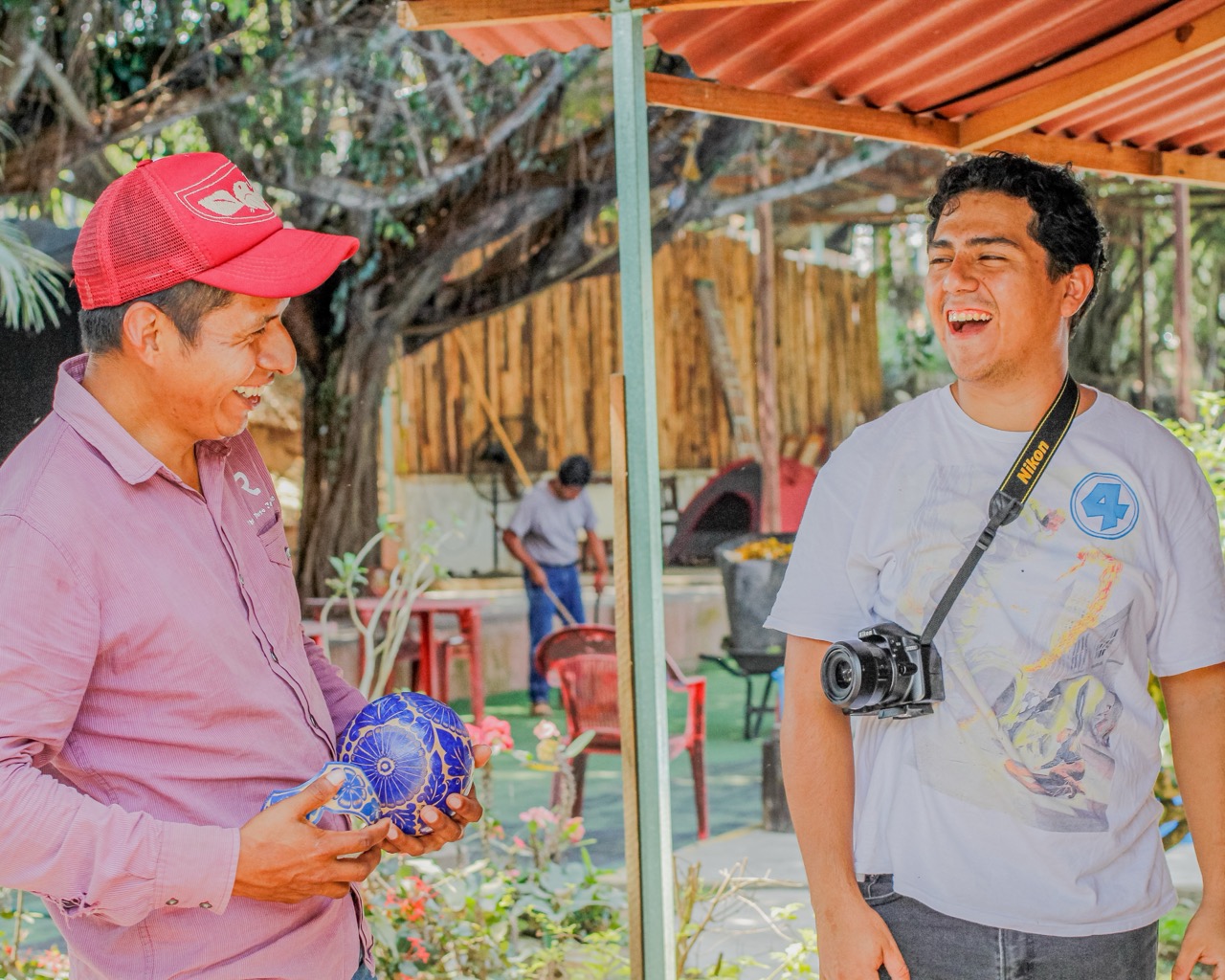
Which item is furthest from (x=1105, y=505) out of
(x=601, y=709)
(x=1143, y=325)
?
(x=1143, y=325)

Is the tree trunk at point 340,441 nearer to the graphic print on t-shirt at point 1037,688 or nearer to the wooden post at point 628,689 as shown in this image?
the wooden post at point 628,689

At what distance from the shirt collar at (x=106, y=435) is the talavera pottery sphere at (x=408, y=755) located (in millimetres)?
459

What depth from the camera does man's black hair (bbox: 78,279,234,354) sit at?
1.62 metres

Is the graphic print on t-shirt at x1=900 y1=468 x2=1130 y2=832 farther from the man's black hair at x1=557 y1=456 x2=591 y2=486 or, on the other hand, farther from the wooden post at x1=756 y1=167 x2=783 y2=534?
the wooden post at x1=756 y1=167 x2=783 y2=534

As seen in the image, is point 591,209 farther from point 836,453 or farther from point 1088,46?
point 836,453

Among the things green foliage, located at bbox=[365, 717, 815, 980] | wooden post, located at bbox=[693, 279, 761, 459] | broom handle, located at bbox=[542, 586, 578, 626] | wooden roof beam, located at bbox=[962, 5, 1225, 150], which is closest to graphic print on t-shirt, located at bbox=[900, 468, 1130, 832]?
wooden roof beam, located at bbox=[962, 5, 1225, 150]

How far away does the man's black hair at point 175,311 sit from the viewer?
1622 millimetres

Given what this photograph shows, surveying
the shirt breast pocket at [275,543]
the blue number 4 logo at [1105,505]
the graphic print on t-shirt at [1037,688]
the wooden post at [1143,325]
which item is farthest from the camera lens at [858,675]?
the wooden post at [1143,325]

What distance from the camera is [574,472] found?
898 cm

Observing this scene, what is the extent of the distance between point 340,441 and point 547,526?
5.09ft

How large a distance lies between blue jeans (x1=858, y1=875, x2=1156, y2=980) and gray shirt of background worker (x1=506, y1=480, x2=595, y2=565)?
23.6ft

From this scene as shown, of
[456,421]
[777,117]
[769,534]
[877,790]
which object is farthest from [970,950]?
[456,421]

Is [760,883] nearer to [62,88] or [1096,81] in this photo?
[1096,81]

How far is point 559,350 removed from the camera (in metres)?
13.4
